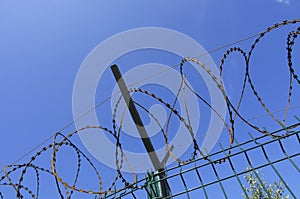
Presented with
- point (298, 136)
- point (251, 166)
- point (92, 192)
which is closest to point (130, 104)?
point (92, 192)

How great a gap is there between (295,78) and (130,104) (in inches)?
69.1

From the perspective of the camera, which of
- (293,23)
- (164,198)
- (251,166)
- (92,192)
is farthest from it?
(92,192)

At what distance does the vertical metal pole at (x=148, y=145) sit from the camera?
2.77m

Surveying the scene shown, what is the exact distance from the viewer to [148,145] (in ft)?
10.6

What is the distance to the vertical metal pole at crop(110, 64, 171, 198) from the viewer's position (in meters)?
2.77

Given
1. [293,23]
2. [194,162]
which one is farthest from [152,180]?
[293,23]

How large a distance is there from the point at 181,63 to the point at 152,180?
1267 mm

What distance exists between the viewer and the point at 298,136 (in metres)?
2.33

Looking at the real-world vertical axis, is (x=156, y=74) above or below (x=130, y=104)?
above

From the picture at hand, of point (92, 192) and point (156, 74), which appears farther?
point (156, 74)

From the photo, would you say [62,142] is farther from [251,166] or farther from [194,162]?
[251,166]

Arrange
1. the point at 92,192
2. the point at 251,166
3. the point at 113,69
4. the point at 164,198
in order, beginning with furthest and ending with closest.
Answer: the point at 113,69
the point at 92,192
the point at 164,198
the point at 251,166

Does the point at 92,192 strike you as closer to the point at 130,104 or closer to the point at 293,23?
the point at 130,104

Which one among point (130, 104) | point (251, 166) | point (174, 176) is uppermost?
point (130, 104)
